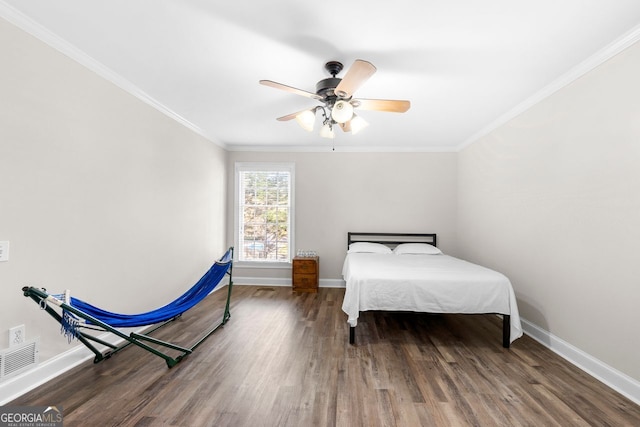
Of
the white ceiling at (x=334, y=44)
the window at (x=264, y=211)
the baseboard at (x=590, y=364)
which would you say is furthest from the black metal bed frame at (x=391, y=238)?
the white ceiling at (x=334, y=44)

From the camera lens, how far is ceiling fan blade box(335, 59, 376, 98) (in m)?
1.90

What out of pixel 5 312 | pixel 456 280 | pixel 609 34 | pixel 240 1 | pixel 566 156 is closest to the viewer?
pixel 240 1

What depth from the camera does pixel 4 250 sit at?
1861 millimetres

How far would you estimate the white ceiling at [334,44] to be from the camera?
1808mm

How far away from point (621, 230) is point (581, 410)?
51.0 inches

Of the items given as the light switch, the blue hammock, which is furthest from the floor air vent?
the light switch

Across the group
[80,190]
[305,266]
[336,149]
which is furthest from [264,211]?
[80,190]

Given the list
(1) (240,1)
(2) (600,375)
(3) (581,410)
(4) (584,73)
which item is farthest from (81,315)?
(4) (584,73)

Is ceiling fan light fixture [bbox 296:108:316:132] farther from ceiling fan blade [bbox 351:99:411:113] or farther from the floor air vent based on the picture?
the floor air vent

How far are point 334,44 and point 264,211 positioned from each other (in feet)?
12.1

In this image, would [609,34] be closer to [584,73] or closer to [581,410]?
[584,73]

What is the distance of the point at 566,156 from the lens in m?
2.64

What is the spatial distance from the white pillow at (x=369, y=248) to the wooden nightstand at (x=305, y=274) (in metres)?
0.68

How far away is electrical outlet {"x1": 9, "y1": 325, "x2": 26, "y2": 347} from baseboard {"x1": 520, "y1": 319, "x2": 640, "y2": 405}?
4172mm
